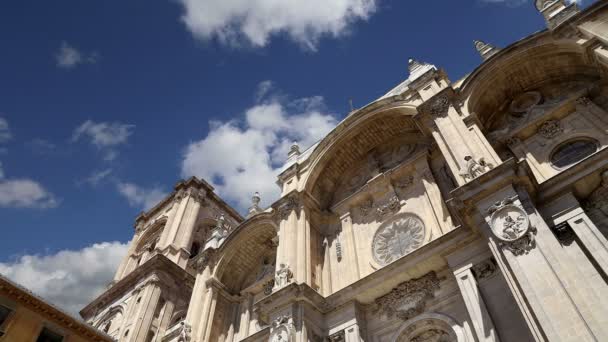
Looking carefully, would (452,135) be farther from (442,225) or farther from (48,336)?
(48,336)

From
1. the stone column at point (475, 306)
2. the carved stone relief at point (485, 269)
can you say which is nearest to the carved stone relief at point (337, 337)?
the stone column at point (475, 306)

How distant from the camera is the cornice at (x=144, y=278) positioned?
93.1 feet

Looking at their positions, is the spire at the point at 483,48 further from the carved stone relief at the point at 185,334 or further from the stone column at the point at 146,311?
the stone column at the point at 146,311

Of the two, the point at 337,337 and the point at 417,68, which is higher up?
the point at 417,68

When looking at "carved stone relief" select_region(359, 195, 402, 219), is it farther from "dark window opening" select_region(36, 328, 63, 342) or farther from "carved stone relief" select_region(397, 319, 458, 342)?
"dark window opening" select_region(36, 328, 63, 342)

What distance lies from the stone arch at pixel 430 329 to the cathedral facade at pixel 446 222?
0.04 meters

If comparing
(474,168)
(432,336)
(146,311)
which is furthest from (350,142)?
(146,311)

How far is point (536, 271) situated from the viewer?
984cm

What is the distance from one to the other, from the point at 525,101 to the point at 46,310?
2098cm

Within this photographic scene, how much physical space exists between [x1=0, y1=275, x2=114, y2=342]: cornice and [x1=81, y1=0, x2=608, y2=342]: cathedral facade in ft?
14.1

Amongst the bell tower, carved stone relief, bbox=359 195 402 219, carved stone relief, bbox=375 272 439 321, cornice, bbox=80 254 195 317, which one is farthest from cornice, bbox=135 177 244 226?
carved stone relief, bbox=375 272 439 321

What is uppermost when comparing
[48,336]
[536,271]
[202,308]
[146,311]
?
[146,311]

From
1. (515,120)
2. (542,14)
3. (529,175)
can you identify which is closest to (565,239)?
(529,175)

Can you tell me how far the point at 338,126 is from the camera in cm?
2112
